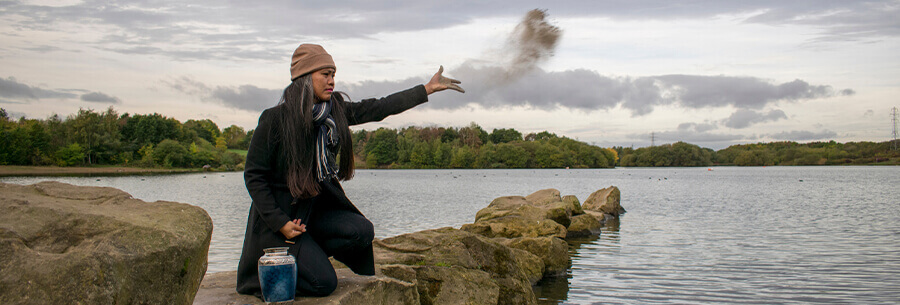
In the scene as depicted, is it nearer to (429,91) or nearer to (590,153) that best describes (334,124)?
(429,91)

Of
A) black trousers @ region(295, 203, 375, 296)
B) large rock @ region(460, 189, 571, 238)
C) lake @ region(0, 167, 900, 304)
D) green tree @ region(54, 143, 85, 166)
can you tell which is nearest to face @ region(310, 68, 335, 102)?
black trousers @ region(295, 203, 375, 296)

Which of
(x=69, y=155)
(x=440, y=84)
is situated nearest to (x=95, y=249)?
(x=440, y=84)

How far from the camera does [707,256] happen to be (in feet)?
59.0

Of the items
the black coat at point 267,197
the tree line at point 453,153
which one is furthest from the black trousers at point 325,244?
the tree line at point 453,153

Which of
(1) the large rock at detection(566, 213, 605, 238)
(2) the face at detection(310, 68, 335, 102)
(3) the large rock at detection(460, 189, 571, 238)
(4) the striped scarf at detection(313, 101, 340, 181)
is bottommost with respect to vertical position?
(1) the large rock at detection(566, 213, 605, 238)

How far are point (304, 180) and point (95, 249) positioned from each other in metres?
1.53

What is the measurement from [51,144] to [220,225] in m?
106

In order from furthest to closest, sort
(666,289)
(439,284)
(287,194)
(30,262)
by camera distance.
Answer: (666,289) → (439,284) → (287,194) → (30,262)

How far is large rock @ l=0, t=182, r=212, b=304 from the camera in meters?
3.94

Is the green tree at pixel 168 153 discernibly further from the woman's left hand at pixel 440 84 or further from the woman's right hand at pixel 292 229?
the woman's right hand at pixel 292 229

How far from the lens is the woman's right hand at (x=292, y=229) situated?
4.79 m

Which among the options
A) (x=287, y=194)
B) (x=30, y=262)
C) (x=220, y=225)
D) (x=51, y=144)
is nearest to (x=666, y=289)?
(x=287, y=194)

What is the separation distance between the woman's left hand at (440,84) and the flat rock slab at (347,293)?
184 centimetres

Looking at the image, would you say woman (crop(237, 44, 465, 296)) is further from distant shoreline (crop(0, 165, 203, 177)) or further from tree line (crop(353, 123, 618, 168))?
tree line (crop(353, 123, 618, 168))
